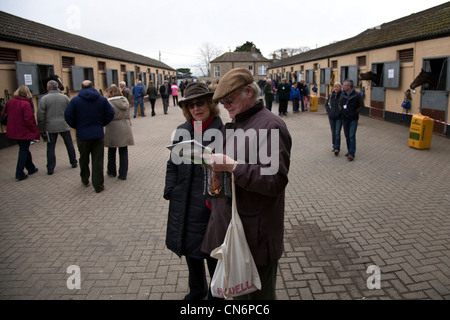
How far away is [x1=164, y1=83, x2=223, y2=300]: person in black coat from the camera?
288cm

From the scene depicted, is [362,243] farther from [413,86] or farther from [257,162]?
[413,86]

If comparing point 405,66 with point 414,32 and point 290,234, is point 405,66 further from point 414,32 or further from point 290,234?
point 290,234

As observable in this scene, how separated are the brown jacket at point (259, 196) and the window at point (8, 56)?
12.1 m

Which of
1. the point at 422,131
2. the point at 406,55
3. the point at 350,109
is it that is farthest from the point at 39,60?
the point at 406,55

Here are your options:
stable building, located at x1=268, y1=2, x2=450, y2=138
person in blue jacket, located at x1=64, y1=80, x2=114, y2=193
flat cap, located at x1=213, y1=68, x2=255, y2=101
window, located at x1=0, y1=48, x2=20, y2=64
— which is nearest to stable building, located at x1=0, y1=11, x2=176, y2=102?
window, located at x1=0, y1=48, x2=20, y2=64

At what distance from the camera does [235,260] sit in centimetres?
216

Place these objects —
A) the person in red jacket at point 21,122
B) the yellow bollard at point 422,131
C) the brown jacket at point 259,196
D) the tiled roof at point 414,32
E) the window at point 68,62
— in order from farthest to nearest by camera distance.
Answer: the window at point 68,62 → the tiled roof at point 414,32 → the yellow bollard at point 422,131 → the person in red jacket at point 21,122 → the brown jacket at point 259,196

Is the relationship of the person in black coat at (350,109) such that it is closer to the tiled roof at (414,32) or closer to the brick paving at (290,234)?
the brick paving at (290,234)

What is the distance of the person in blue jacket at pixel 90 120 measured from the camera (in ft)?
20.3

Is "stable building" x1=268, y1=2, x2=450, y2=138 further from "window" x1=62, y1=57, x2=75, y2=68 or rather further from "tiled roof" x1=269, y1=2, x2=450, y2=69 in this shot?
"window" x1=62, y1=57, x2=75, y2=68

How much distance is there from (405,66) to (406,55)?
549 mm

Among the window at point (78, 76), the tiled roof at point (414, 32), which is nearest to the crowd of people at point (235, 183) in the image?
the tiled roof at point (414, 32)
